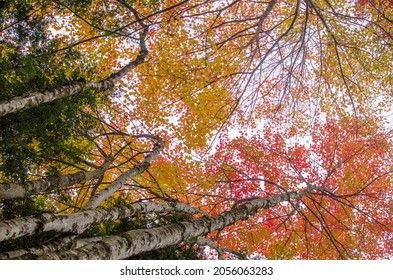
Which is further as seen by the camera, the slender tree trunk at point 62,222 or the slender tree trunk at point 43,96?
the slender tree trunk at point 43,96

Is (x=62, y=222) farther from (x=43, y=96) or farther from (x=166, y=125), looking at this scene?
(x=166, y=125)

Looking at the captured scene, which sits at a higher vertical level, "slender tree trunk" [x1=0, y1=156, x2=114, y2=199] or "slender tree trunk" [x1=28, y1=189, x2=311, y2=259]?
"slender tree trunk" [x1=0, y1=156, x2=114, y2=199]

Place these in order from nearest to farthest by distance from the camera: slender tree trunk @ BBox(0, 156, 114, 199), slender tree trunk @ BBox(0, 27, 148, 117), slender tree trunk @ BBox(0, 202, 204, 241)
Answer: slender tree trunk @ BBox(0, 202, 204, 241), slender tree trunk @ BBox(0, 27, 148, 117), slender tree trunk @ BBox(0, 156, 114, 199)

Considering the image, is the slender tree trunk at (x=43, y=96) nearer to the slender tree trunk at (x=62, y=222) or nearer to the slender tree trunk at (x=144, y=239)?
the slender tree trunk at (x=62, y=222)

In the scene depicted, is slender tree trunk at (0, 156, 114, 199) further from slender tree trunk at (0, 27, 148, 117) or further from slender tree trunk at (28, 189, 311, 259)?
slender tree trunk at (28, 189, 311, 259)

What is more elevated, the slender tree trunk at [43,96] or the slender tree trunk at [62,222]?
the slender tree trunk at [43,96]

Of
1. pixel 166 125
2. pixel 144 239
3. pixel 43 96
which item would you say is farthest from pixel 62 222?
pixel 166 125

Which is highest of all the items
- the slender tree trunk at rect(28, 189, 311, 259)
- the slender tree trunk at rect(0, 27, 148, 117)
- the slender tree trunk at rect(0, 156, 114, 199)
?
the slender tree trunk at rect(0, 27, 148, 117)

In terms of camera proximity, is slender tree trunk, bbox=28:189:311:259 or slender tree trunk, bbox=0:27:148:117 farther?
slender tree trunk, bbox=0:27:148:117

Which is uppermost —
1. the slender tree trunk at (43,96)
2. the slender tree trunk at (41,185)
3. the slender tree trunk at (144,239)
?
the slender tree trunk at (43,96)

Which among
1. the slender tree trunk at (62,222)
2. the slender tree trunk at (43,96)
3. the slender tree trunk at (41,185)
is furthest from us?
the slender tree trunk at (41,185)

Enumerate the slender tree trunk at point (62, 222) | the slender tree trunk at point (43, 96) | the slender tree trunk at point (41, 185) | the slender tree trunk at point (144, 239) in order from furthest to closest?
the slender tree trunk at point (41, 185) → the slender tree trunk at point (43, 96) → the slender tree trunk at point (62, 222) → the slender tree trunk at point (144, 239)

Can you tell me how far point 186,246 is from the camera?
18.0 ft
